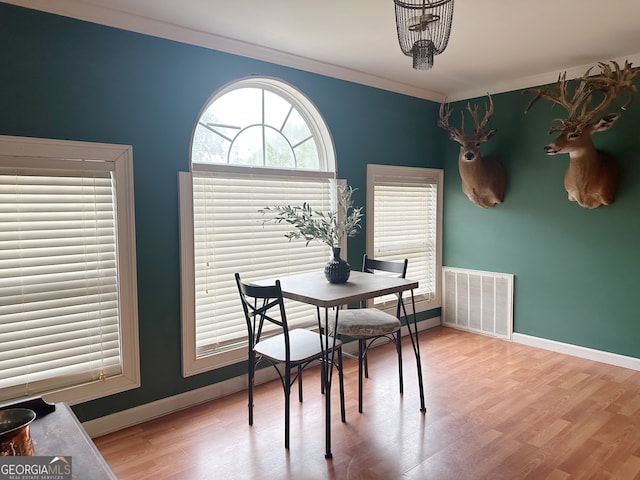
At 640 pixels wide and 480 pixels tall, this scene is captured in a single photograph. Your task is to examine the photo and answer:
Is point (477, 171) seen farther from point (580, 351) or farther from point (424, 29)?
point (424, 29)

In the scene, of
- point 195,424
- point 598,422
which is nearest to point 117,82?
point 195,424

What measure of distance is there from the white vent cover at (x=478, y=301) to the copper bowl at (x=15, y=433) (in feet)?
13.7

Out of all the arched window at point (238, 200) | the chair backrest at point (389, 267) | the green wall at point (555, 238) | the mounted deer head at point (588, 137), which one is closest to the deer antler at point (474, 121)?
the green wall at point (555, 238)

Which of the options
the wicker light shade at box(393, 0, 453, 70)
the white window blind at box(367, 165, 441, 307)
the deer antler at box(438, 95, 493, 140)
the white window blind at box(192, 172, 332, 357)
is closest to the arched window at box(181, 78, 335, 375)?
the white window blind at box(192, 172, 332, 357)

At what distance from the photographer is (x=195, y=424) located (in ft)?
9.41

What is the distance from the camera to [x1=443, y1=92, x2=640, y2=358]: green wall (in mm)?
3691

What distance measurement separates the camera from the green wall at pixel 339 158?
2.55m

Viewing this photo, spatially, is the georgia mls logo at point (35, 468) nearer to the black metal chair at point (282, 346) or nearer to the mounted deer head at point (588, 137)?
the black metal chair at point (282, 346)

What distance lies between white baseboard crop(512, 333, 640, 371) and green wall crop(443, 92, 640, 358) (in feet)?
0.14

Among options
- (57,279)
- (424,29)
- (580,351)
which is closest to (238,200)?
(57,279)

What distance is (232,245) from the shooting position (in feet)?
10.9

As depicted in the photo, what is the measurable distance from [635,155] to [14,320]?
14.7 feet

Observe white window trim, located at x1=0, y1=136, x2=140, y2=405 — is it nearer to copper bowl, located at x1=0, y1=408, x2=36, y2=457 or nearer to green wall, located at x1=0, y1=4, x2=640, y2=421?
green wall, located at x1=0, y1=4, x2=640, y2=421

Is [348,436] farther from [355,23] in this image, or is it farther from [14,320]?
[355,23]
